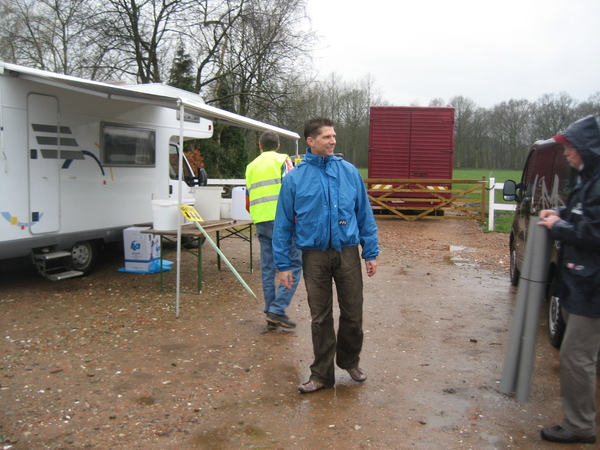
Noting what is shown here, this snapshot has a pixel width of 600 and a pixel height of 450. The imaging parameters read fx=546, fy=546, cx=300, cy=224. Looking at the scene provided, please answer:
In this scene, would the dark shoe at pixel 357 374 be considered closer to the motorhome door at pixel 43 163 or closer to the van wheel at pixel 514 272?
the van wheel at pixel 514 272

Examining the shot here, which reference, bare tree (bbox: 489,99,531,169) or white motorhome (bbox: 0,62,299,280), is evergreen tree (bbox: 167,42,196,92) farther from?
bare tree (bbox: 489,99,531,169)

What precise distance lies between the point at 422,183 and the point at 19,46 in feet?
54.2

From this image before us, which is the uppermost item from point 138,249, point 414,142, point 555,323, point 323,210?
point 414,142

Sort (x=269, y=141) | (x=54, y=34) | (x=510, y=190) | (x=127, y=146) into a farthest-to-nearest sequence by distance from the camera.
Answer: (x=54, y=34), (x=127, y=146), (x=510, y=190), (x=269, y=141)

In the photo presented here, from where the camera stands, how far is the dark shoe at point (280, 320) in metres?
5.39

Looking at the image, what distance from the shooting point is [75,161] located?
7316 mm

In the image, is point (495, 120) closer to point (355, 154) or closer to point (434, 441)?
point (355, 154)

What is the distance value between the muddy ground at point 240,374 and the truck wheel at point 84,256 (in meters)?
0.47

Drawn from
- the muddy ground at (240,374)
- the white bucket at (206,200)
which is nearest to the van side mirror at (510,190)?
the muddy ground at (240,374)

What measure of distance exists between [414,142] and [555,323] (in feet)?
37.4

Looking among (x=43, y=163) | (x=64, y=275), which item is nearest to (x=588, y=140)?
(x=43, y=163)

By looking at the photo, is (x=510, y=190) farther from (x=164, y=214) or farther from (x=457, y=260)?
(x=164, y=214)

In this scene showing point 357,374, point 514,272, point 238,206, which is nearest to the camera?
point 357,374

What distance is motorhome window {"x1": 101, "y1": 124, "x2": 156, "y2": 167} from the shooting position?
25.8ft
